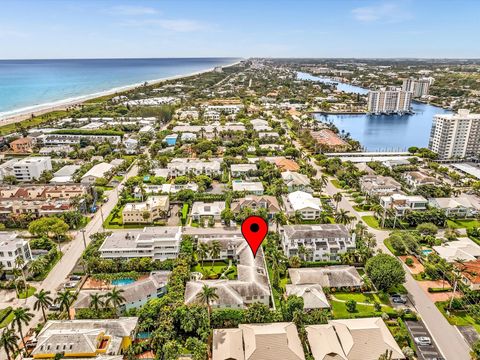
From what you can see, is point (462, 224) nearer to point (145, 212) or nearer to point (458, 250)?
point (458, 250)

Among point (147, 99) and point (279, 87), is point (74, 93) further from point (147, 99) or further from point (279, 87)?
point (279, 87)

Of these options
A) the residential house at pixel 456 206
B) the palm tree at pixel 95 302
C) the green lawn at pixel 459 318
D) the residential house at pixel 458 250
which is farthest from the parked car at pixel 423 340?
the residential house at pixel 456 206

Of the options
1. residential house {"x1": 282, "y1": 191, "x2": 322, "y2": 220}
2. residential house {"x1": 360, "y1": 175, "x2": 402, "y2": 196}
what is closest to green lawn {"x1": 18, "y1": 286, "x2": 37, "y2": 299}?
residential house {"x1": 282, "y1": 191, "x2": 322, "y2": 220}

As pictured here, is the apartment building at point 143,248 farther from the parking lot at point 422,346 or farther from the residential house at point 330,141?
the residential house at point 330,141

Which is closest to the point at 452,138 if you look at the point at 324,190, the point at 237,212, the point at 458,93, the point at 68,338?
the point at 324,190

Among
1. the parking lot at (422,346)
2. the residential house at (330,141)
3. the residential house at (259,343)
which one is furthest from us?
the residential house at (330,141)

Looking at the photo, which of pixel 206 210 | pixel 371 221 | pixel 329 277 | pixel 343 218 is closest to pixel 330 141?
pixel 371 221

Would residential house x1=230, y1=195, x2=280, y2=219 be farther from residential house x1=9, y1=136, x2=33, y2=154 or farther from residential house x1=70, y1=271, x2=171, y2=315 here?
residential house x1=9, y1=136, x2=33, y2=154
